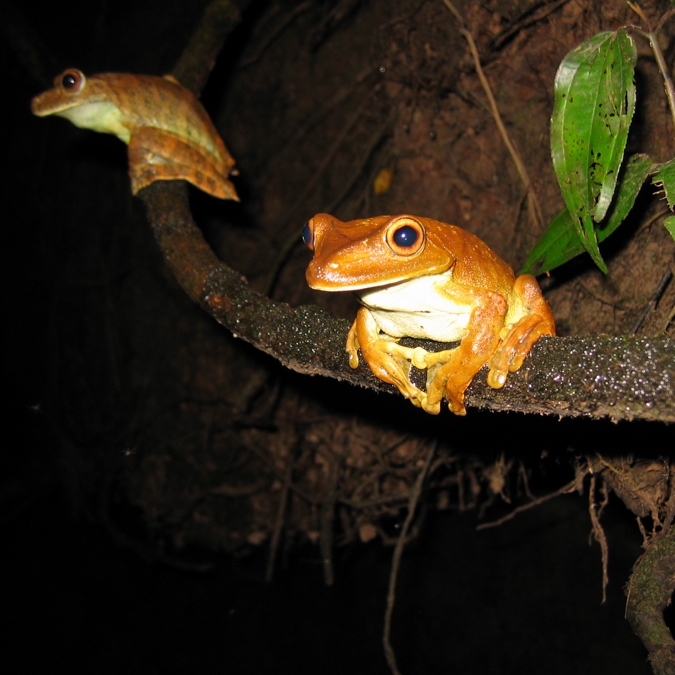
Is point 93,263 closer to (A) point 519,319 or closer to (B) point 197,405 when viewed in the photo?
(B) point 197,405

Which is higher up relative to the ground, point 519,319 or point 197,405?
point 197,405

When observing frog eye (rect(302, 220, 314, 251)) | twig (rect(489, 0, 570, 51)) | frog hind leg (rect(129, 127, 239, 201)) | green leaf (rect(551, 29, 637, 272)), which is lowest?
frog eye (rect(302, 220, 314, 251))

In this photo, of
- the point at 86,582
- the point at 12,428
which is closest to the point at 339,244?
the point at 86,582

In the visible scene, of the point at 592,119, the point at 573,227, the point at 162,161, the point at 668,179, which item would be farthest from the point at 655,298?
the point at 162,161

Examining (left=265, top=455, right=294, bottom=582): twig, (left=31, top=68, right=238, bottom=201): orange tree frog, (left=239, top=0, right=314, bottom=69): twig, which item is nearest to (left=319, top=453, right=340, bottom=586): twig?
(left=265, top=455, right=294, bottom=582): twig

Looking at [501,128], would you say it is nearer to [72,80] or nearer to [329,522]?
[72,80]

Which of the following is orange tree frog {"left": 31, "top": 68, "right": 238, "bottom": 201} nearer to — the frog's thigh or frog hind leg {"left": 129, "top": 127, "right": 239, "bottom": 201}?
frog hind leg {"left": 129, "top": 127, "right": 239, "bottom": 201}
